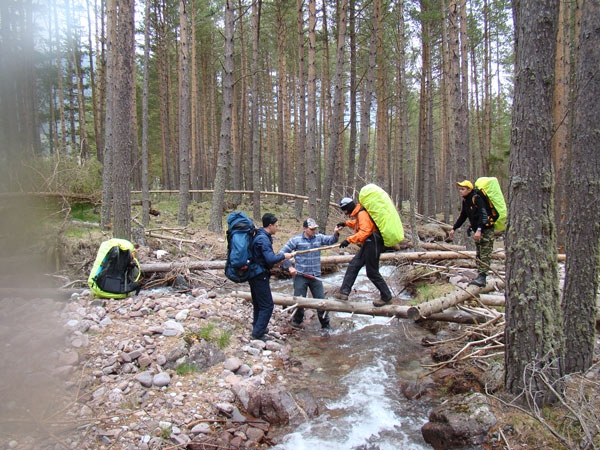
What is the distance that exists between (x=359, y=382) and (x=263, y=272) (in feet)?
6.80

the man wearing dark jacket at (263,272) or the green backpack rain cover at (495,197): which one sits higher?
the green backpack rain cover at (495,197)

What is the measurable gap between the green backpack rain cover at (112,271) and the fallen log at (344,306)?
2.62 meters

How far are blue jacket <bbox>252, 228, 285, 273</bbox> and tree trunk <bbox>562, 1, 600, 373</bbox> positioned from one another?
3.57m

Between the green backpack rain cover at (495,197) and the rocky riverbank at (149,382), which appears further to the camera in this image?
the green backpack rain cover at (495,197)

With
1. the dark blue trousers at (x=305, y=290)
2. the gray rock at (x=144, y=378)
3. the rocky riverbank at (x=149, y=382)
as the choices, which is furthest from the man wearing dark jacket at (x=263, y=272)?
the gray rock at (x=144, y=378)

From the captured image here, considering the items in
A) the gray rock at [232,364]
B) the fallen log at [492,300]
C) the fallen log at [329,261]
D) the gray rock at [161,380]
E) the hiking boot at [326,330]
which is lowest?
the hiking boot at [326,330]

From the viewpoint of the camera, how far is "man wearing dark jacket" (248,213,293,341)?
5621 mm

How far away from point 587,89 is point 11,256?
5533mm

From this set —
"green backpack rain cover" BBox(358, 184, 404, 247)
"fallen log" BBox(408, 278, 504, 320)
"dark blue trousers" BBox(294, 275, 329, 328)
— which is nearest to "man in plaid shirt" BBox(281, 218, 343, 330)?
"dark blue trousers" BBox(294, 275, 329, 328)

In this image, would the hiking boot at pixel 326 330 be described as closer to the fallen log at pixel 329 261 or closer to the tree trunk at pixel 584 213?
the fallen log at pixel 329 261

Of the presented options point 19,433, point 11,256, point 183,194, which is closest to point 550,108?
point 11,256

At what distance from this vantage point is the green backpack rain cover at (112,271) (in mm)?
6328

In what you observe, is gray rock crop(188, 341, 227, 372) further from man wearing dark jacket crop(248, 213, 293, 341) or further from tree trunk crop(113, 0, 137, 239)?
tree trunk crop(113, 0, 137, 239)

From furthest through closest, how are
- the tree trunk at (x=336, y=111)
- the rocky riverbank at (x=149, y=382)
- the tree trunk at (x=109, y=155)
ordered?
the tree trunk at (x=336, y=111), the tree trunk at (x=109, y=155), the rocky riverbank at (x=149, y=382)
